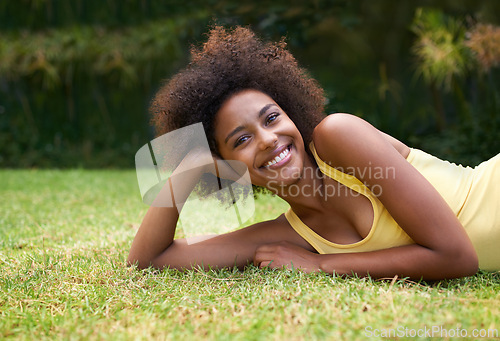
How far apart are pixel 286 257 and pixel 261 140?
1.77ft

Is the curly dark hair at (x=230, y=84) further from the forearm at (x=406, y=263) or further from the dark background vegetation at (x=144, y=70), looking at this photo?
the dark background vegetation at (x=144, y=70)

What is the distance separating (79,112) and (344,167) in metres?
8.51

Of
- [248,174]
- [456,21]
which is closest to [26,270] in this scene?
[248,174]

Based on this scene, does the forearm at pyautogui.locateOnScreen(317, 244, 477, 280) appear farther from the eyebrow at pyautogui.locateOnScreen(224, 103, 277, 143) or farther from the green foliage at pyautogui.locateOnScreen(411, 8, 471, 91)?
the green foliage at pyautogui.locateOnScreen(411, 8, 471, 91)

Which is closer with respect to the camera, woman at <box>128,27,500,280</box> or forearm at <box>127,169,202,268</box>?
woman at <box>128,27,500,280</box>

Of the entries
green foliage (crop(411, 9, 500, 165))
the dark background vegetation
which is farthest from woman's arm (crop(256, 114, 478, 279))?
the dark background vegetation

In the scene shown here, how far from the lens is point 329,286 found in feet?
6.25

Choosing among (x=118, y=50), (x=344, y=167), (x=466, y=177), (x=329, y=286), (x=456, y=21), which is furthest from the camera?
(x=118, y=50)

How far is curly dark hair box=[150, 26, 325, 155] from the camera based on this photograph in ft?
7.55

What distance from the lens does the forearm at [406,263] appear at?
6.32ft

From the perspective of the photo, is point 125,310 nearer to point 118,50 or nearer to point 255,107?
point 255,107

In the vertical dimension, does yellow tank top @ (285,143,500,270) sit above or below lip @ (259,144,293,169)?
below

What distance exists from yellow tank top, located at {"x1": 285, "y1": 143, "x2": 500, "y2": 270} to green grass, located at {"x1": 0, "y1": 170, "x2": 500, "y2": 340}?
167 mm

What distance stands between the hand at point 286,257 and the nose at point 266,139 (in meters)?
0.50
